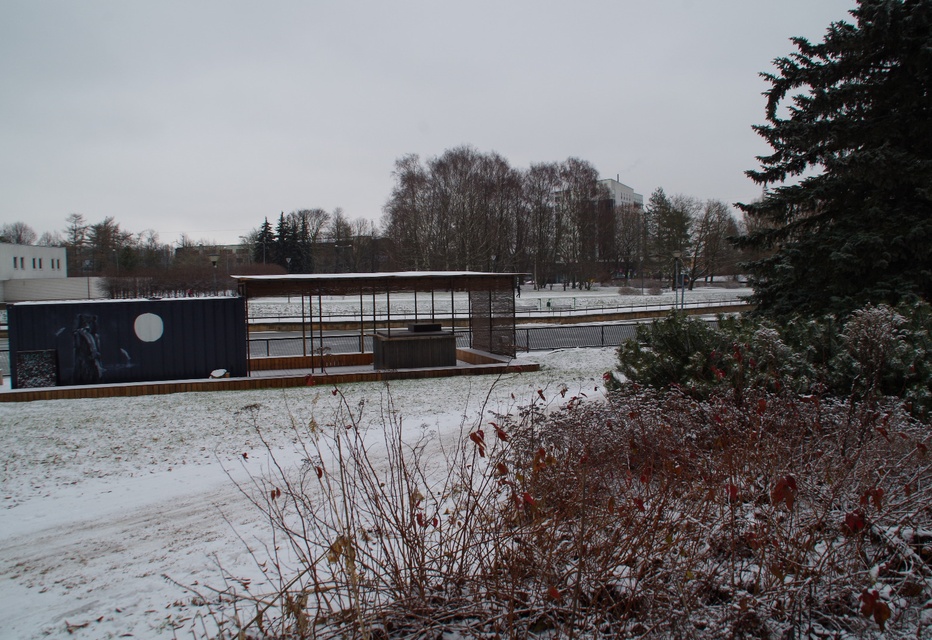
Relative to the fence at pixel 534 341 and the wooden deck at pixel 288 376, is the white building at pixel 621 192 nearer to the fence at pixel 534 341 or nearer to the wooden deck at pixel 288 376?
the fence at pixel 534 341

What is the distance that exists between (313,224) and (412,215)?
97.4ft

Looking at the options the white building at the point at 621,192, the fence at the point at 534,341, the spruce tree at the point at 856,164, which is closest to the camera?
the spruce tree at the point at 856,164

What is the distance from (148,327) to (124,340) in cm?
59

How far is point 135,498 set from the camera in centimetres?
681

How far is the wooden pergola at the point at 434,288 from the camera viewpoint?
1553 cm

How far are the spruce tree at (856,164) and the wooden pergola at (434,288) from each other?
656 cm

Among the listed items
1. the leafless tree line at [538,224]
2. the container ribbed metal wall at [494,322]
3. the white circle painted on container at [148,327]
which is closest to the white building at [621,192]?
the leafless tree line at [538,224]

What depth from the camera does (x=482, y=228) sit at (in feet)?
174

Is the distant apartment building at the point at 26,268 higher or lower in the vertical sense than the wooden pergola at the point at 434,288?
higher

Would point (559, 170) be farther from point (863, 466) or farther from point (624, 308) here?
point (863, 466)

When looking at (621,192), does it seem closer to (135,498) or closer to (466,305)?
(466,305)

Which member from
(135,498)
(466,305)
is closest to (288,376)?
(135,498)

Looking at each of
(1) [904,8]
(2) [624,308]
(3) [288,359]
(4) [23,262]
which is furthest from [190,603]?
(4) [23,262]

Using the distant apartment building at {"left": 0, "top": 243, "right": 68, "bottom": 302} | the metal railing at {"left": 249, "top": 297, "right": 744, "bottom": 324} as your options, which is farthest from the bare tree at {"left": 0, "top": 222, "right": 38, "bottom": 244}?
the metal railing at {"left": 249, "top": 297, "right": 744, "bottom": 324}
